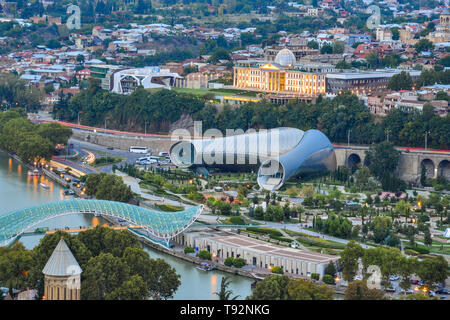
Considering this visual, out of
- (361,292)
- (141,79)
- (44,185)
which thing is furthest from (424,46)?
(361,292)

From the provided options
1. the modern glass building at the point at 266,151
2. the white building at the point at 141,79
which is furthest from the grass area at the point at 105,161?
the white building at the point at 141,79

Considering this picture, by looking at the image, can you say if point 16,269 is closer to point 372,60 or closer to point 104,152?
point 104,152

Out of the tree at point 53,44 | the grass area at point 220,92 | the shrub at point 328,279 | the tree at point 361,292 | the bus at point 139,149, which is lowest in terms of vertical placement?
the shrub at point 328,279

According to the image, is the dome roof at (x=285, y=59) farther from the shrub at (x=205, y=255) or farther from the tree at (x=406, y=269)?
the tree at (x=406, y=269)

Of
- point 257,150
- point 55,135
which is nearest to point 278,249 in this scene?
point 257,150

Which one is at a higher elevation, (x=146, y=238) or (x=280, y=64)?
(x=280, y=64)

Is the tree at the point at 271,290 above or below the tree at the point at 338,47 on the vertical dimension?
below
